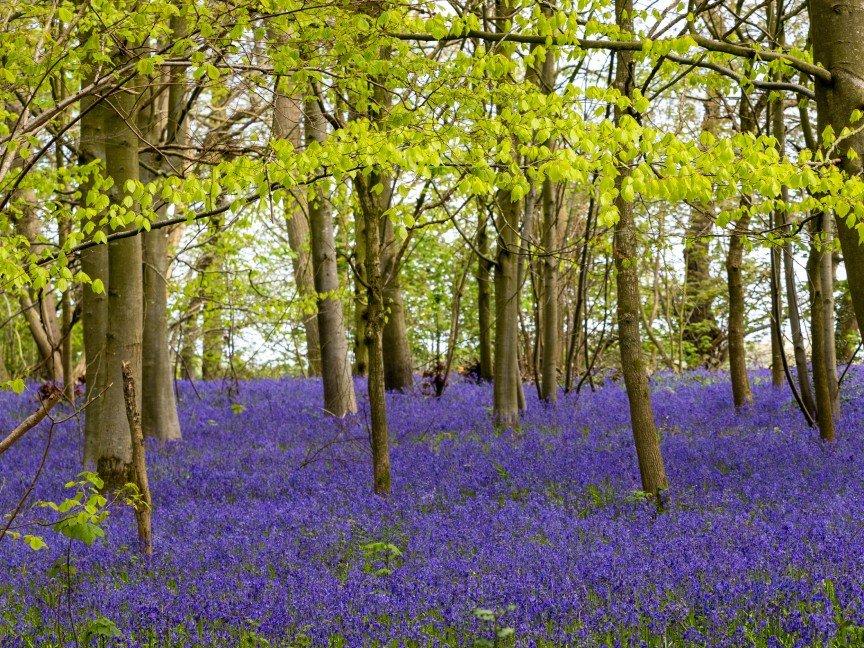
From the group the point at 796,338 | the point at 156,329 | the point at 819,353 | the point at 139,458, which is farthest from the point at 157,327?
the point at 819,353

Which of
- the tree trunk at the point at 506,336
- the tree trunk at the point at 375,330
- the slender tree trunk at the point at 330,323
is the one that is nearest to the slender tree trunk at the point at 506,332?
the tree trunk at the point at 506,336

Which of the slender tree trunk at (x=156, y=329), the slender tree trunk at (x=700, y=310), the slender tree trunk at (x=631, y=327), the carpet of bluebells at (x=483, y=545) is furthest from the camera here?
the slender tree trunk at (x=700, y=310)

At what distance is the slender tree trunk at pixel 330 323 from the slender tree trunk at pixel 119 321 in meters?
3.59

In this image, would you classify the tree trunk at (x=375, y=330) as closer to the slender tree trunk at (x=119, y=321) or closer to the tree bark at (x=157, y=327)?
the slender tree trunk at (x=119, y=321)

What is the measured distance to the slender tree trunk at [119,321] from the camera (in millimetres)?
8406

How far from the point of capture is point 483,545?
5.98 m

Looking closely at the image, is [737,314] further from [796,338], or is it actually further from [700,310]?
[700,310]

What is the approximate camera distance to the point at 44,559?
21.6 feet

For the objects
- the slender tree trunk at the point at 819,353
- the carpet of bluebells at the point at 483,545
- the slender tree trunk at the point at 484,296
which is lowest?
the carpet of bluebells at the point at 483,545

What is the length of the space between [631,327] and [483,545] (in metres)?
2.18

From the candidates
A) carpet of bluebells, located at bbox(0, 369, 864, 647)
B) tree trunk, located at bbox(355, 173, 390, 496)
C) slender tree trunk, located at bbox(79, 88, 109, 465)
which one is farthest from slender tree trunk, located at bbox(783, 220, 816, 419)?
slender tree trunk, located at bbox(79, 88, 109, 465)

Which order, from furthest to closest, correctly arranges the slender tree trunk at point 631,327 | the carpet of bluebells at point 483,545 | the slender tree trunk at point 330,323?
the slender tree trunk at point 330,323 → the slender tree trunk at point 631,327 → the carpet of bluebells at point 483,545

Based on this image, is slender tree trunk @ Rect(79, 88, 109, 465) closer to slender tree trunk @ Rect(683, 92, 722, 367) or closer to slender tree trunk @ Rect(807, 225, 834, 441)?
slender tree trunk @ Rect(807, 225, 834, 441)

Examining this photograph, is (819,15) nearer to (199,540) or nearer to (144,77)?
(199,540)
